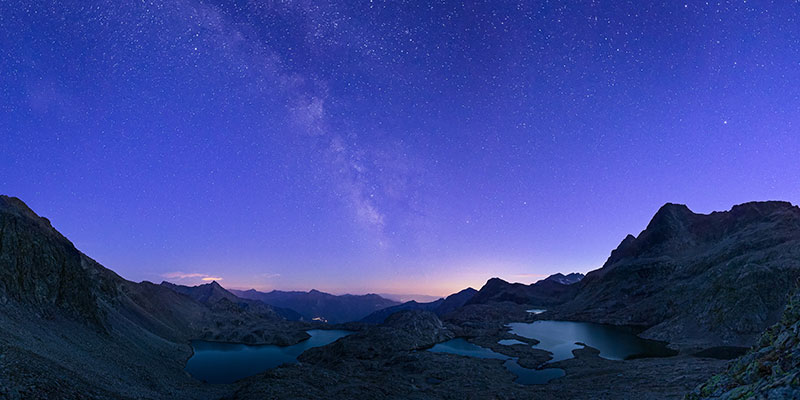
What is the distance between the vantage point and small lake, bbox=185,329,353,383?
244ft

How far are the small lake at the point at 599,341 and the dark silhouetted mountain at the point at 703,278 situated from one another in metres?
6.21

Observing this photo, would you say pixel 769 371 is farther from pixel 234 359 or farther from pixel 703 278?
pixel 703 278

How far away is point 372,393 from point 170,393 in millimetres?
25663

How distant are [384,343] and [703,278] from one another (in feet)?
306

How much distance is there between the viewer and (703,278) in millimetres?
97750

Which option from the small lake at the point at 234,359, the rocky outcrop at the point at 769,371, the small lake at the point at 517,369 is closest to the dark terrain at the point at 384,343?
the rocky outcrop at the point at 769,371

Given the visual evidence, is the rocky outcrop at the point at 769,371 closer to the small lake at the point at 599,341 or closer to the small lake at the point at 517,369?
the small lake at the point at 517,369

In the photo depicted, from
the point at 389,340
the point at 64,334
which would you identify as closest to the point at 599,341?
the point at 389,340

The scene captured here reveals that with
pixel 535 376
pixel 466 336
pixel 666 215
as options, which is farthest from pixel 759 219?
pixel 535 376

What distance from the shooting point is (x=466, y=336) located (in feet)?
367

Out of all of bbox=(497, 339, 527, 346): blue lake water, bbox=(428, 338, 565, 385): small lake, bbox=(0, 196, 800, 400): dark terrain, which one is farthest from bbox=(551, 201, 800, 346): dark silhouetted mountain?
bbox=(428, 338, 565, 385): small lake

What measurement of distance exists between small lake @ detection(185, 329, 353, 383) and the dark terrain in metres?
4.74

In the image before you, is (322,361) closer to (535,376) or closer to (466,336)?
(535,376)

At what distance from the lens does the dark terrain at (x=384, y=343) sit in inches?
1105
